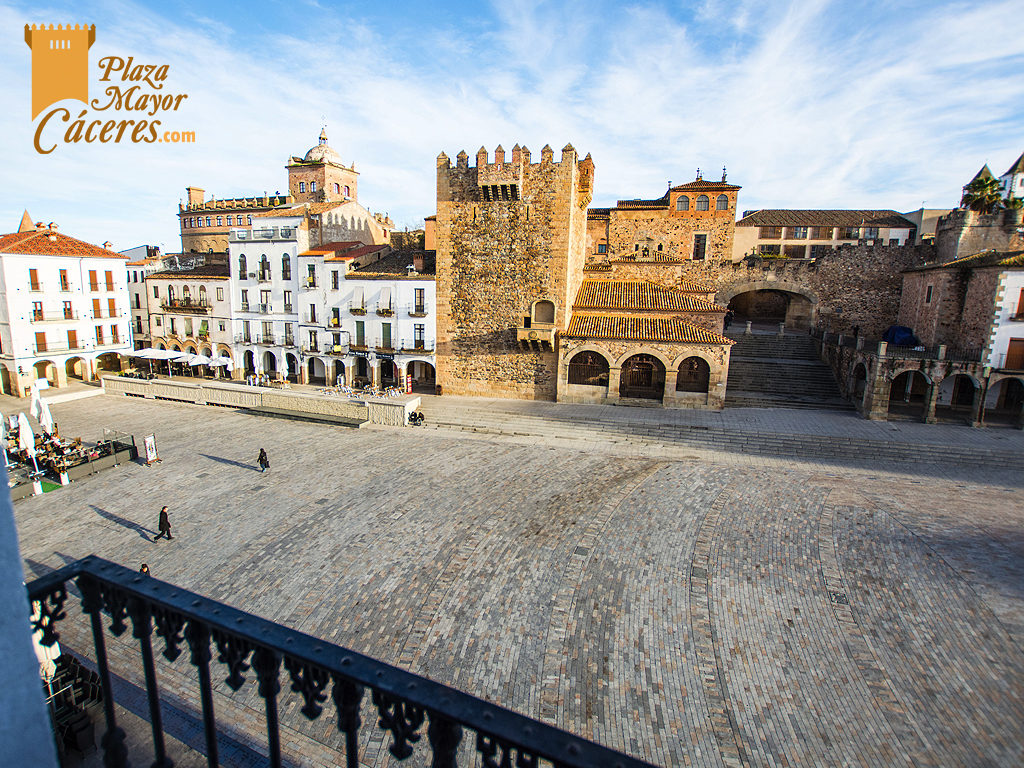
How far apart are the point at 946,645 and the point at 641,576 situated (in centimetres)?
581

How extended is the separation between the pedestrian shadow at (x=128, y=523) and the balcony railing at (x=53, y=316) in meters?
23.1

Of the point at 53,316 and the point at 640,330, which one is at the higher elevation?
the point at 640,330

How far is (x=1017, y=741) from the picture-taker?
7980mm

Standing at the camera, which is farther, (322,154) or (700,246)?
(322,154)

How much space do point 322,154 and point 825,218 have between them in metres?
46.3

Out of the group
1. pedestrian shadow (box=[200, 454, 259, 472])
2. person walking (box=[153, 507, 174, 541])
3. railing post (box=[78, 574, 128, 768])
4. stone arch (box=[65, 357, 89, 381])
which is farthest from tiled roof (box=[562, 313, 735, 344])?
stone arch (box=[65, 357, 89, 381])

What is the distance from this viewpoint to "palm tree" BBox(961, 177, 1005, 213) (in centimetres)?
3388

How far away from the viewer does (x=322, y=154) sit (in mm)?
50375

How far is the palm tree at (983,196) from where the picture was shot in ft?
111

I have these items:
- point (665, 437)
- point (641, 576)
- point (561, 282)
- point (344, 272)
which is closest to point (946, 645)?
point (641, 576)

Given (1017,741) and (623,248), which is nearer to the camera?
(1017,741)

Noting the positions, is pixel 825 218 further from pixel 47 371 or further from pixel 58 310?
pixel 47 371

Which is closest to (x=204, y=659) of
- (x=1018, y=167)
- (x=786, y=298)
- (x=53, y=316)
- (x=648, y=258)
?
(x=648, y=258)

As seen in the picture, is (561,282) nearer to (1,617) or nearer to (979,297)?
(979,297)
